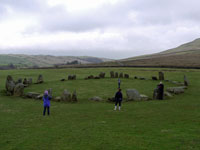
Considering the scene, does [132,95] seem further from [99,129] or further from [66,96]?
[99,129]

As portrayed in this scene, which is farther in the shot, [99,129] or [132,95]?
[132,95]

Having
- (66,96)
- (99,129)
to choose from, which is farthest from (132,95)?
(99,129)

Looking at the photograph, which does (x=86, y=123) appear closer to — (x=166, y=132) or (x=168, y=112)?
(x=166, y=132)

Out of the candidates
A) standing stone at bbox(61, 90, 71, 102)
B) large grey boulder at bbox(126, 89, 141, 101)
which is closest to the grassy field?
standing stone at bbox(61, 90, 71, 102)

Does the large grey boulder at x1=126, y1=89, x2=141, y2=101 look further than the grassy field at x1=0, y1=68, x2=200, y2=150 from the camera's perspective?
Yes

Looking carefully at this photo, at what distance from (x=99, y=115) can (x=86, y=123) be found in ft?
11.0

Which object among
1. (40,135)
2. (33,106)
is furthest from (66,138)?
(33,106)

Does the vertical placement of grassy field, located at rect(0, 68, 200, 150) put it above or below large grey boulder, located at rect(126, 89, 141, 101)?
below

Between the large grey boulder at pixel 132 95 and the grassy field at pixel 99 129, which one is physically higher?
the large grey boulder at pixel 132 95

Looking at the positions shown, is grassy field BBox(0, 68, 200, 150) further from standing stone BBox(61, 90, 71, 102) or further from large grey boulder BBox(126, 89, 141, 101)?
large grey boulder BBox(126, 89, 141, 101)

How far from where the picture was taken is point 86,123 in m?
17.3

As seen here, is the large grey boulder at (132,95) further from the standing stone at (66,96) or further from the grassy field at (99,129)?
the standing stone at (66,96)

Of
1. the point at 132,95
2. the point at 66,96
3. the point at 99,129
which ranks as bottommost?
the point at 99,129

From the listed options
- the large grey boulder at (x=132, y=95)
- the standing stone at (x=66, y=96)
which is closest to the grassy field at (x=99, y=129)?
the standing stone at (x=66, y=96)
